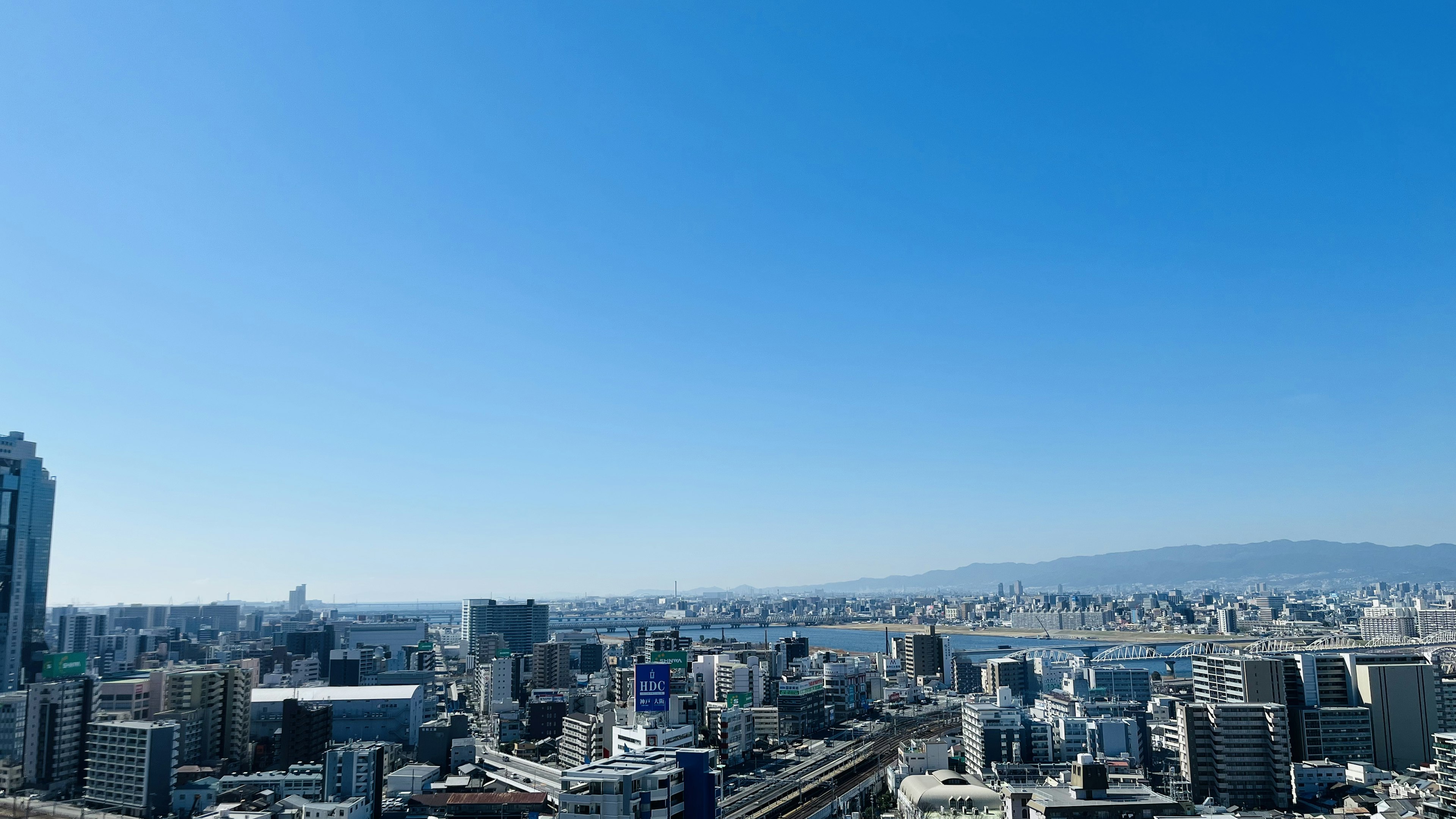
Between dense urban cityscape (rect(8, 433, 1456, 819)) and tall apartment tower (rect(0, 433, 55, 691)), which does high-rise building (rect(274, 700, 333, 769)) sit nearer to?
dense urban cityscape (rect(8, 433, 1456, 819))

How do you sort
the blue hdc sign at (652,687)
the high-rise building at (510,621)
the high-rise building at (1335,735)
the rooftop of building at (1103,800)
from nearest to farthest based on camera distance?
the rooftop of building at (1103,800) → the blue hdc sign at (652,687) → the high-rise building at (1335,735) → the high-rise building at (510,621)

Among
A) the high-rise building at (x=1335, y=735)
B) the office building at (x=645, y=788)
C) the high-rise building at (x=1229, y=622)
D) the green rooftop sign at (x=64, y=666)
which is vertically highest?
the office building at (x=645, y=788)

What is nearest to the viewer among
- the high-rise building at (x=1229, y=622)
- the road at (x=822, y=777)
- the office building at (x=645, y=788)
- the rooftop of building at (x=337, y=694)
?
the office building at (x=645, y=788)

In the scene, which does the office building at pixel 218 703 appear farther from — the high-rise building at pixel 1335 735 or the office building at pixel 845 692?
the high-rise building at pixel 1335 735

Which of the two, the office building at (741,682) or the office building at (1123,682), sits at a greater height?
the office building at (741,682)

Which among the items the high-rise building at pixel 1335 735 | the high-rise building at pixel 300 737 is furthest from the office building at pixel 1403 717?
the high-rise building at pixel 300 737

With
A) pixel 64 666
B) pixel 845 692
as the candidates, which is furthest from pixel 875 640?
pixel 64 666

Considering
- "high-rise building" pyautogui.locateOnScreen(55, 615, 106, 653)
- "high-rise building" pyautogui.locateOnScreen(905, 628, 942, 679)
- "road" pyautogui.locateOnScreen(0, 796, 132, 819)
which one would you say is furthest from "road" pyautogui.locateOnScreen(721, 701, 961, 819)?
"high-rise building" pyautogui.locateOnScreen(55, 615, 106, 653)
